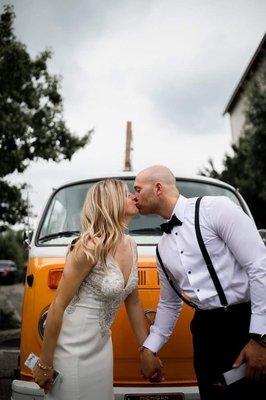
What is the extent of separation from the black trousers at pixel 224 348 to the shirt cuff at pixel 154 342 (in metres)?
0.35

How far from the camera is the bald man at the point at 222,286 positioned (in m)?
2.08

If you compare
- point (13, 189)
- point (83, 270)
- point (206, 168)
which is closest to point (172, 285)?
point (83, 270)

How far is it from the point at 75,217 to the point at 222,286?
2.00 meters

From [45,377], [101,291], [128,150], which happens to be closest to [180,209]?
[101,291]

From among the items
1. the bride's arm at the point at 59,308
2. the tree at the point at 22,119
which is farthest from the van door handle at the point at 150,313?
the tree at the point at 22,119

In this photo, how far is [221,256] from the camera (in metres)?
2.24

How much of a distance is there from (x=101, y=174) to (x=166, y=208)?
1.97 m

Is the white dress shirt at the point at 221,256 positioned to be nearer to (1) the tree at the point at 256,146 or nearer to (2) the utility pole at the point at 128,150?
(2) the utility pole at the point at 128,150

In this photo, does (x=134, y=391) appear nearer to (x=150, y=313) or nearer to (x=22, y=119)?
(x=150, y=313)

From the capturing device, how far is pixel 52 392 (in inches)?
90.1

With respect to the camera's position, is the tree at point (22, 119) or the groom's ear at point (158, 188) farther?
the tree at point (22, 119)

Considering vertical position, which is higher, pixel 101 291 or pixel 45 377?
pixel 101 291

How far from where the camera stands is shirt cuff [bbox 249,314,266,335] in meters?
2.02

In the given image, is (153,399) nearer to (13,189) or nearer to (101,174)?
(101,174)
